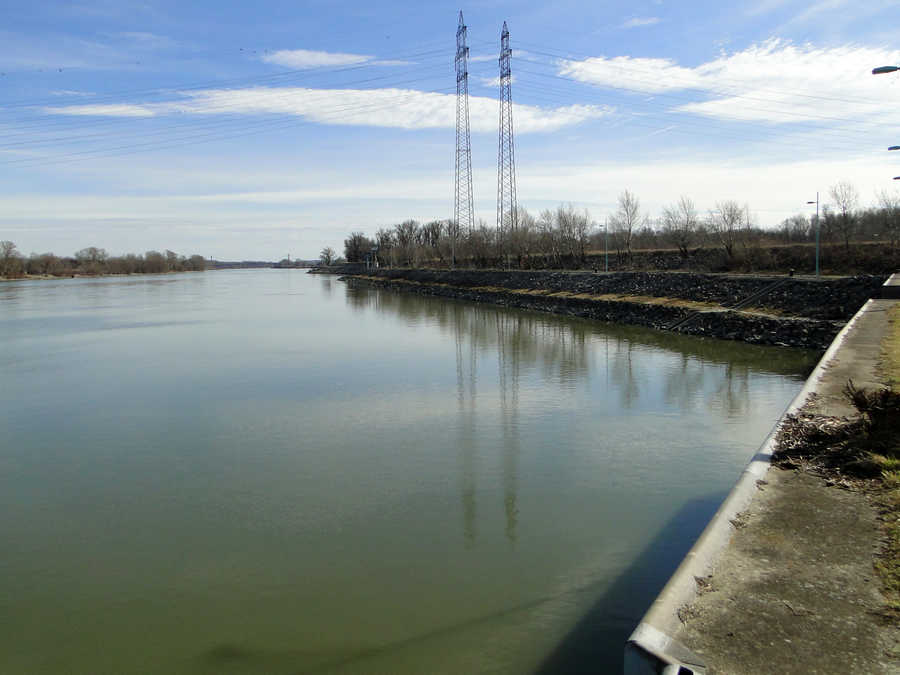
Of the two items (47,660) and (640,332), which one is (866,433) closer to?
(47,660)

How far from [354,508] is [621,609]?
3058 millimetres

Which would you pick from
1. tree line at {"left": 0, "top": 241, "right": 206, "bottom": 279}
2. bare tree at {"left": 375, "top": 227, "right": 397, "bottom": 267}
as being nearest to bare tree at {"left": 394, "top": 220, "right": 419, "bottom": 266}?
bare tree at {"left": 375, "top": 227, "right": 397, "bottom": 267}

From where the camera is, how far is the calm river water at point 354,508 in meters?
4.54

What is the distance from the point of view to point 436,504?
680 centimetres

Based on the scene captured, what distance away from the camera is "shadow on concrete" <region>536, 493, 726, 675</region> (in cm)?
416

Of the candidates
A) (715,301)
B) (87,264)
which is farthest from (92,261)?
(715,301)

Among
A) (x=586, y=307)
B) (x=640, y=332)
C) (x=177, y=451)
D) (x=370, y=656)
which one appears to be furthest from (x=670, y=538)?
(x=586, y=307)

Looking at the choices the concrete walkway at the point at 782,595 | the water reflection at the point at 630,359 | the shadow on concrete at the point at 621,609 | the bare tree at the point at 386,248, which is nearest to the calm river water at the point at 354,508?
the shadow on concrete at the point at 621,609

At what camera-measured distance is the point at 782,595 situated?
3.56m

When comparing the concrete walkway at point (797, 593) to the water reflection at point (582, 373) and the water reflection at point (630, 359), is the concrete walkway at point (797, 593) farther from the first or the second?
the water reflection at point (630, 359)

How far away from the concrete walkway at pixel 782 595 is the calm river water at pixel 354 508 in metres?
0.96

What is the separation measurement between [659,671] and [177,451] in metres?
7.62

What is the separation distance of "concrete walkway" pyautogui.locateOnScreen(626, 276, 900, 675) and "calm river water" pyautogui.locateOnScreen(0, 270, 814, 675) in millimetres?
963

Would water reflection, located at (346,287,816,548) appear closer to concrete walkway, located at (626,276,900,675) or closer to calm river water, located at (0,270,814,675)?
calm river water, located at (0,270,814,675)
